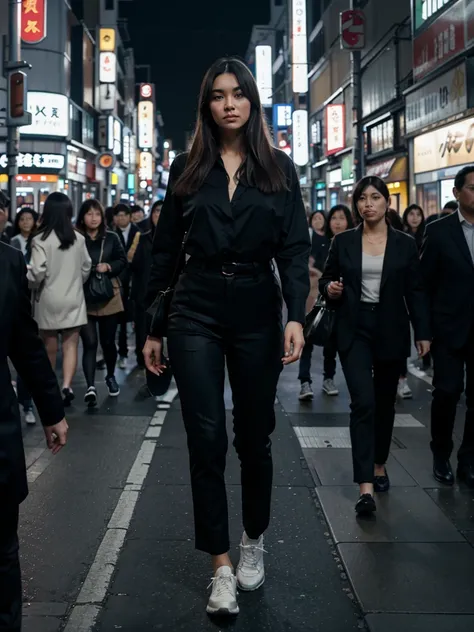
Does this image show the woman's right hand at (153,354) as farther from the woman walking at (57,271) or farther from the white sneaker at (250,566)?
the woman walking at (57,271)

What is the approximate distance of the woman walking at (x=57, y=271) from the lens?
866 centimetres

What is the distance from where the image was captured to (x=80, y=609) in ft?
13.1

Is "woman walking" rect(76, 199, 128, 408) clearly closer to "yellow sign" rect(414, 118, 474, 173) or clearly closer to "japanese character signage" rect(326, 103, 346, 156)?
"yellow sign" rect(414, 118, 474, 173)

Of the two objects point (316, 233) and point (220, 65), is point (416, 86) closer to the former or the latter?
point (316, 233)

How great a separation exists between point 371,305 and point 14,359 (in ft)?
9.85

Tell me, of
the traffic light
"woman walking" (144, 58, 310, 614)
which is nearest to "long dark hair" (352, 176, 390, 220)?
"woman walking" (144, 58, 310, 614)

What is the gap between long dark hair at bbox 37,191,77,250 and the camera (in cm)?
864

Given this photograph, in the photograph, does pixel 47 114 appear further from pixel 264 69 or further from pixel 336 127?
pixel 264 69

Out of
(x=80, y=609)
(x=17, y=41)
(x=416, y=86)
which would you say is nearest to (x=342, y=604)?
(x=80, y=609)

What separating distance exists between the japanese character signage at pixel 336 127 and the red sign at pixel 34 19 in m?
13.8

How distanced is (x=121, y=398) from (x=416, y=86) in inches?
659

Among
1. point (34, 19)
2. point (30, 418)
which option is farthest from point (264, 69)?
point (30, 418)

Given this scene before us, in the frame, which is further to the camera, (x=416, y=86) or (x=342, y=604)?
(x=416, y=86)

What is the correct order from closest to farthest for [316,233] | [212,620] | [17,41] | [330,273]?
[212,620]
[330,273]
[316,233]
[17,41]
